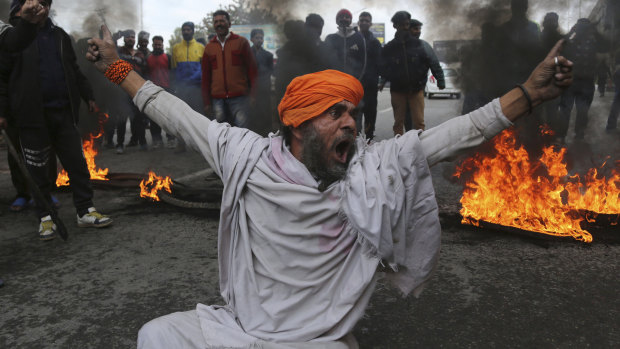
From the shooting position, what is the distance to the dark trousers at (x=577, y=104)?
19.0 ft

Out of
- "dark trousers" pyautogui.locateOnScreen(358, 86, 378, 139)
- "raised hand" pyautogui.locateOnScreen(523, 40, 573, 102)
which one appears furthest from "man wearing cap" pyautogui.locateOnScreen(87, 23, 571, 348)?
"dark trousers" pyautogui.locateOnScreen(358, 86, 378, 139)

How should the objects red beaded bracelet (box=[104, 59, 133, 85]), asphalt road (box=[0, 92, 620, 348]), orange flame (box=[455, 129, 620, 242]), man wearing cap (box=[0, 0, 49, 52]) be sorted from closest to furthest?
red beaded bracelet (box=[104, 59, 133, 85]) < asphalt road (box=[0, 92, 620, 348]) < man wearing cap (box=[0, 0, 49, 52]) < orange flame (box=[455, 129, 620, 242])

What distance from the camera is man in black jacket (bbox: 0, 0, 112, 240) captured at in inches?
172

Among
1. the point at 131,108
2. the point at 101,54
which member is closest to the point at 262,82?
the point at 131,108

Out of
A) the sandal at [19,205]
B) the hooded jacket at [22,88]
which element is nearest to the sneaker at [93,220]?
the hooded jacket at [22,88]

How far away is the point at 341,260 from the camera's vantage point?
5.87 feet

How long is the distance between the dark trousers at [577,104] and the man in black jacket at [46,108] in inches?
190

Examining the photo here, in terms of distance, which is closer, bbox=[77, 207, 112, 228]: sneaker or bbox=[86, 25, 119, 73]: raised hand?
bbox=[86, 25, 119, 73]: raised hand

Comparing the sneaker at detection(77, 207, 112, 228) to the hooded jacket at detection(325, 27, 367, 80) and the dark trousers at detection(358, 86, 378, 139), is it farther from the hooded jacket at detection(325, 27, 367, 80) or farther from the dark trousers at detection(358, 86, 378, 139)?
the dark trousers at detection(358, 86, 378, 139)

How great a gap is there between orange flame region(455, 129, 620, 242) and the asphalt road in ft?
0.63

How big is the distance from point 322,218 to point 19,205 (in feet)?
15.1

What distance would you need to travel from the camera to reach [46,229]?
4371 mm

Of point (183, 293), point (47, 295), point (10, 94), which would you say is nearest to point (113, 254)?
point (47, 295)

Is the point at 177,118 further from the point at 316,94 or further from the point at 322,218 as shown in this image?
the point at 322,218
